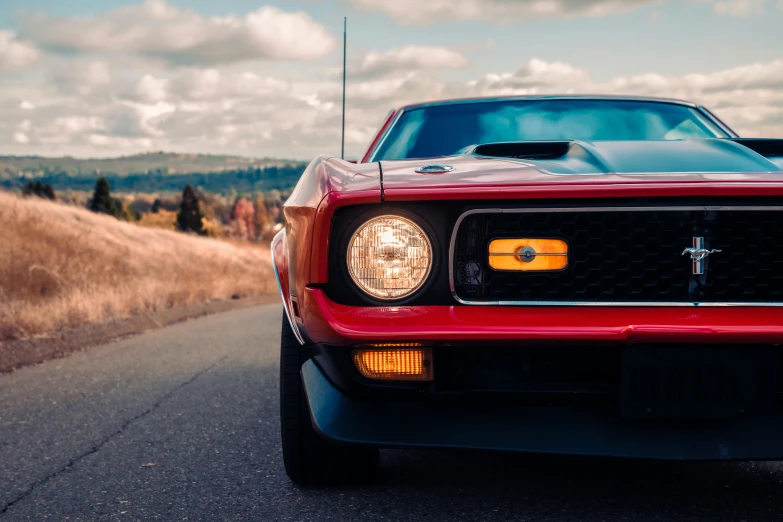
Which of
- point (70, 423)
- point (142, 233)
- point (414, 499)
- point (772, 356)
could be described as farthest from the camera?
point (142, 233)

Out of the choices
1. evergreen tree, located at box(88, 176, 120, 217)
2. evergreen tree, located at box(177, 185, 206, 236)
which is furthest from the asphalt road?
evergreen tree, located at box(177, 185, 206, 236)

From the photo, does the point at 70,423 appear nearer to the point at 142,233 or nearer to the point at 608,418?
the point at 608,418

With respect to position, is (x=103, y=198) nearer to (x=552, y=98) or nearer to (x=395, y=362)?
(x=552, y=98)

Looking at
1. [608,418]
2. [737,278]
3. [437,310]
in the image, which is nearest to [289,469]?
[437,310]

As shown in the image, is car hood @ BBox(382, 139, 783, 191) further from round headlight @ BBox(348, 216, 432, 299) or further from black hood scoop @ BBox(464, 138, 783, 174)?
round headlight @ BBox(348, 216, 432, 299)

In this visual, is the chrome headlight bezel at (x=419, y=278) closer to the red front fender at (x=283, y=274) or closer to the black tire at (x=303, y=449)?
the red front fender at (x=283, y=274)

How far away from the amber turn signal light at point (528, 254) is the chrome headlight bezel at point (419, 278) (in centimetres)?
16

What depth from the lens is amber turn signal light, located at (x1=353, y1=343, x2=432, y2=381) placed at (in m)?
2.10

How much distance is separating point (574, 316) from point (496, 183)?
395 millimetres

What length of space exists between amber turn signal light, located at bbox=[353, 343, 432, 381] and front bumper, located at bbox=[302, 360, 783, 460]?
84 millimetres

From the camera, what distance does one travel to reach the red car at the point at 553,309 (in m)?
1.99

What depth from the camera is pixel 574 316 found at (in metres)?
2.00

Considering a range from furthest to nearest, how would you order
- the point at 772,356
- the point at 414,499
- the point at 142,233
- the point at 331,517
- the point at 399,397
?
the point at 142,233
the point at 414,499
the point at 331,517
the point at 399,397
the point at 772,356

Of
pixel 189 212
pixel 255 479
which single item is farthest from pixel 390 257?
pixel 189 212
